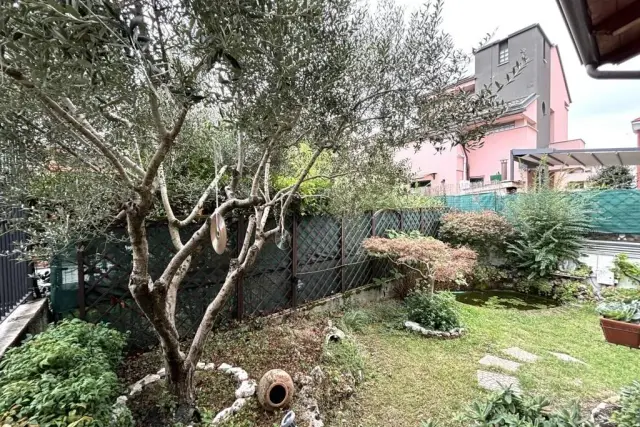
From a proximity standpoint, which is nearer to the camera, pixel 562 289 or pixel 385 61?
pixel 385 61

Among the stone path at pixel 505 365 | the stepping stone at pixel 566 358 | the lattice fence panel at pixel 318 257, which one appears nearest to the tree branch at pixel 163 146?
the lattice fence panel at pixel 318 257

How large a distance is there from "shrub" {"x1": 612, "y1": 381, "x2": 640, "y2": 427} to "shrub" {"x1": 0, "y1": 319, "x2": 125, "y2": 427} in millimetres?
3144

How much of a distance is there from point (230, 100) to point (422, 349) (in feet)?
13.5

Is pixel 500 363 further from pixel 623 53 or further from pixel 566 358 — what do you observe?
pixel 623 53

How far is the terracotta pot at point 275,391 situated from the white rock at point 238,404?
0.14 m

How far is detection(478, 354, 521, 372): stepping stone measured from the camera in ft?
12.3

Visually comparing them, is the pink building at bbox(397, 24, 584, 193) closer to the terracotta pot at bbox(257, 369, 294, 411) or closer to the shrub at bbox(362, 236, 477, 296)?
the shrub at bbox(362, 236, 477, 296)

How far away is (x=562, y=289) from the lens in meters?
6.59

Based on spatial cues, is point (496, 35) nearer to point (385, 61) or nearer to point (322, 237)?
point (385, 61)

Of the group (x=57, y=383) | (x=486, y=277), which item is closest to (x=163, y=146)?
(x=57, y=383)

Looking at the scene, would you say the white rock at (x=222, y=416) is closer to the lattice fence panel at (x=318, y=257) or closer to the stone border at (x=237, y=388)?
the stone border at (x=237, y=388)

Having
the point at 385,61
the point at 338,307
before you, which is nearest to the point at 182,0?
the point at 385,61

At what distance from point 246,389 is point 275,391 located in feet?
0.88

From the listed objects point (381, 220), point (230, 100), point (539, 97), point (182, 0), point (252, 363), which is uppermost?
point (539, 97)
